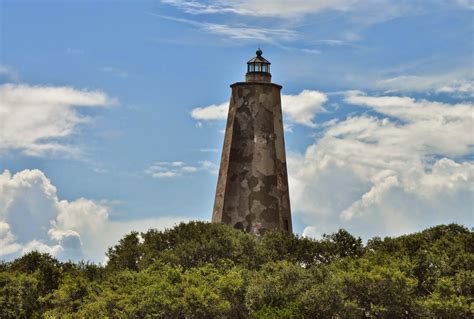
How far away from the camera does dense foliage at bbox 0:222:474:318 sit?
136 ft

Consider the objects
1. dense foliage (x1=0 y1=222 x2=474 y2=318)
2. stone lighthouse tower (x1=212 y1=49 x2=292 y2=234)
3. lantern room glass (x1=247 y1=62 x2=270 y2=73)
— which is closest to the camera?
dense foliage (x1=0 y1=222 x2=474 y2=318)

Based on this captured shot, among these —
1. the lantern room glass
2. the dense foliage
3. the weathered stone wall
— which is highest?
the lantern room glass

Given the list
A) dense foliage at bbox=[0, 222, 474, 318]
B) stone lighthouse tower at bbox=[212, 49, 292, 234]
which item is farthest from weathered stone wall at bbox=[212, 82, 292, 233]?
dense foliage at bbox=[0, 222, 474, 318]

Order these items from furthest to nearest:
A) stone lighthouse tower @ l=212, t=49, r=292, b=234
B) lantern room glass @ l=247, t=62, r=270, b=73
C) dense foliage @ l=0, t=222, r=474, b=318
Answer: lantern room glass @ l=247, t=62, r=270, b=73
stone lighthouse tower @ l=212, t=49, r=292, b=234
dense foliage @ l=0, t=222, r=474, b=318

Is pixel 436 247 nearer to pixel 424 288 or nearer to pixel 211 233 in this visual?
pixel 424 288

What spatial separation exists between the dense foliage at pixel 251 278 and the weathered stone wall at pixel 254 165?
302 cm

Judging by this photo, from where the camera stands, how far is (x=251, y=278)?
4378cm

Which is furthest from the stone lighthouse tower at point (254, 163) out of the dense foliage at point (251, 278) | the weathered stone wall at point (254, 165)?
the dense foliage at point (251, 278)

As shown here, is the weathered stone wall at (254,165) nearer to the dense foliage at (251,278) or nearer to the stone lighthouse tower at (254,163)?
the stone lighthouse tower at (254,163)

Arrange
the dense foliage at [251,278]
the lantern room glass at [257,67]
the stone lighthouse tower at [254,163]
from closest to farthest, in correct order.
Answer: the dense foliage at [251,278] → the stone lighthouse tower at [254,163] → the lantern room glass at [257,67]

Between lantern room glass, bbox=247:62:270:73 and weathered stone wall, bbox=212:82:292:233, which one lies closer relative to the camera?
weathered stone wall, bbox=212:82:292:233

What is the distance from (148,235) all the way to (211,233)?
455 cm

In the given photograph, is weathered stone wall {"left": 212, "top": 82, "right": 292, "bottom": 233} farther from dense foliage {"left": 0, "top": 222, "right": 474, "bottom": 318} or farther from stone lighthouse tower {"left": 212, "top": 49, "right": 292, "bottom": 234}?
dense foliage {"left": 0, "top": 222, "right": 474, "bottom": 318}

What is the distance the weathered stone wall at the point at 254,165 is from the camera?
5403 centimetres
